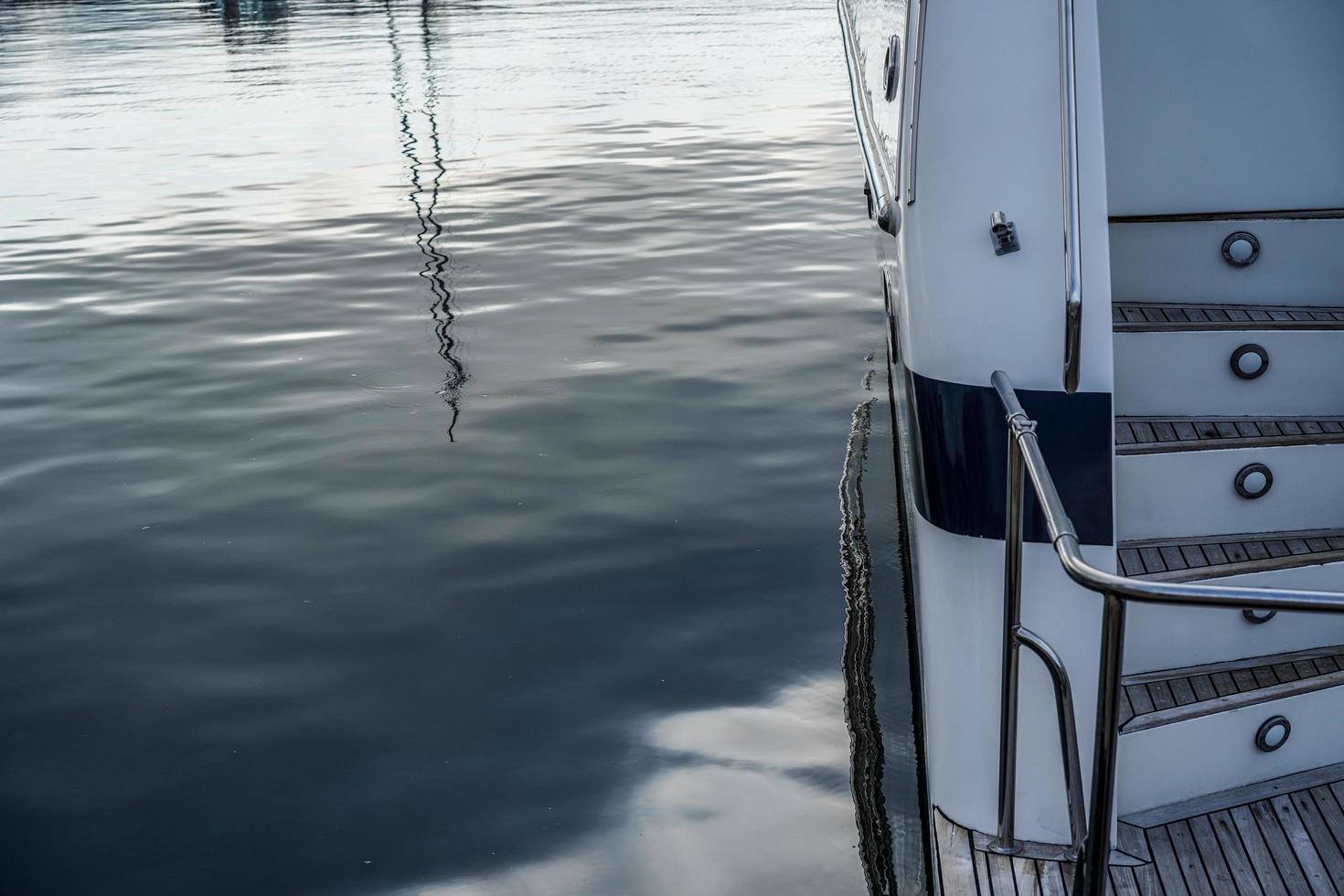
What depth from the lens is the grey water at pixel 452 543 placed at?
283 centimetres

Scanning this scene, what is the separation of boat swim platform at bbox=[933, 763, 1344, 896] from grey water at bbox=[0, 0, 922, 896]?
48cm

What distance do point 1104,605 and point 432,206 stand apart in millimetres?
8106

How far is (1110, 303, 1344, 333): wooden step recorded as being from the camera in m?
2.84

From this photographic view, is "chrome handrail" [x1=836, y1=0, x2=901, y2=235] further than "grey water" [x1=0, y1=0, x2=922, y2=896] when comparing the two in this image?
No

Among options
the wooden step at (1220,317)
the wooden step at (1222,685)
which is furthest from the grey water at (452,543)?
the wooden step at (1220,317)

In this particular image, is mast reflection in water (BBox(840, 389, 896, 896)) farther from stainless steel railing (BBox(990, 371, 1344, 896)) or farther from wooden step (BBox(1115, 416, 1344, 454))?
wooden step (BBox(1115, 416, 1344, 454))

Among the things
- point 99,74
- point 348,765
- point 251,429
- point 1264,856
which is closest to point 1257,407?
point 1264,856

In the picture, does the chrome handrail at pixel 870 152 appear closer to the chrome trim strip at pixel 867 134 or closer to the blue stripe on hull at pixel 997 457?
the chrome trim strip at pixel 867 134

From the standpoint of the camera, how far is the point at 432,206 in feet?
30.3

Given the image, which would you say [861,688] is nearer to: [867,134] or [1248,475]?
[1248,475]

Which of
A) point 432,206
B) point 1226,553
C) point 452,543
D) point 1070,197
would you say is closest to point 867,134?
point 452,543

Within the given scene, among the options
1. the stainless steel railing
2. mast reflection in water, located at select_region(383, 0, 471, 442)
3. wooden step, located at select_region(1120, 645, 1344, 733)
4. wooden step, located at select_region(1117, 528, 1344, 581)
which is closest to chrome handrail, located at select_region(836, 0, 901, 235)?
the stainless steel railing

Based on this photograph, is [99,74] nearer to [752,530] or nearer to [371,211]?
[371,211]

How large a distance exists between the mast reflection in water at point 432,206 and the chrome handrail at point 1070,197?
3264 mm
